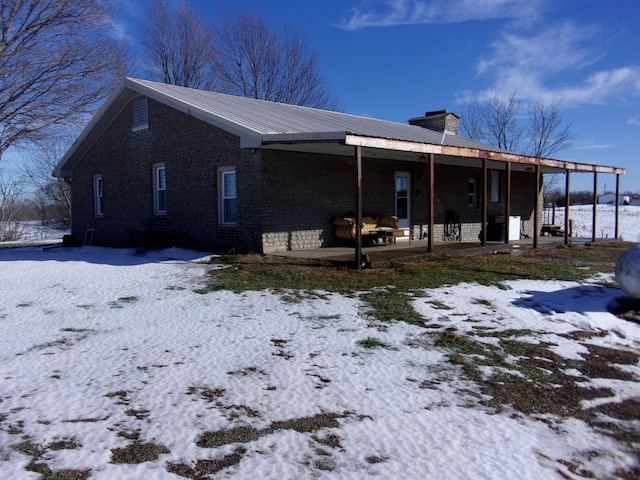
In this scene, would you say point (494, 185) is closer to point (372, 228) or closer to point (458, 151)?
point (372, 228)

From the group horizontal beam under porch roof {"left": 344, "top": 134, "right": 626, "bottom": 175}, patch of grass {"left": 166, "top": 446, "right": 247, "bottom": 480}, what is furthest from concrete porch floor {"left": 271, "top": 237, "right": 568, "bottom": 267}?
patch of grass {"left": 166, "top": 446, "right": 247, "bottom": 480}

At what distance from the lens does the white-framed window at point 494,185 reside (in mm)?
20281

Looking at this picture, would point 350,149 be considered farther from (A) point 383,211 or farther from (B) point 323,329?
(B) point 323,329

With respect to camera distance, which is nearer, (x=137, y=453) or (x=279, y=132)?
(x=137, y=453)

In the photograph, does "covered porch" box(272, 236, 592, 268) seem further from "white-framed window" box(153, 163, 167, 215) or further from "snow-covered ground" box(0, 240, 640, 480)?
"white-framed window" box(153, 163, 167, 215)

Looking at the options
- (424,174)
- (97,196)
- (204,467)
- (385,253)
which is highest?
(424,174)

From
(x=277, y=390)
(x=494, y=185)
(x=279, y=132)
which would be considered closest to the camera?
(x=277, y=390)

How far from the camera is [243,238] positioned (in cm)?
1241

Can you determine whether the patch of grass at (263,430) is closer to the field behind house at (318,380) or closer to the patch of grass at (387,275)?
the field behind house at (318,380)

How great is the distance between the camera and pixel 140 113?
15266mm

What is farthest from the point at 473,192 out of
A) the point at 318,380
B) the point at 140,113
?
the point at 318,380

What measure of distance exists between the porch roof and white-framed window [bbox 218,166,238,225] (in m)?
1.35

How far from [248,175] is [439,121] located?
44.6 feet

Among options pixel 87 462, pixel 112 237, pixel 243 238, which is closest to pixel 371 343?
pixel 87 462
